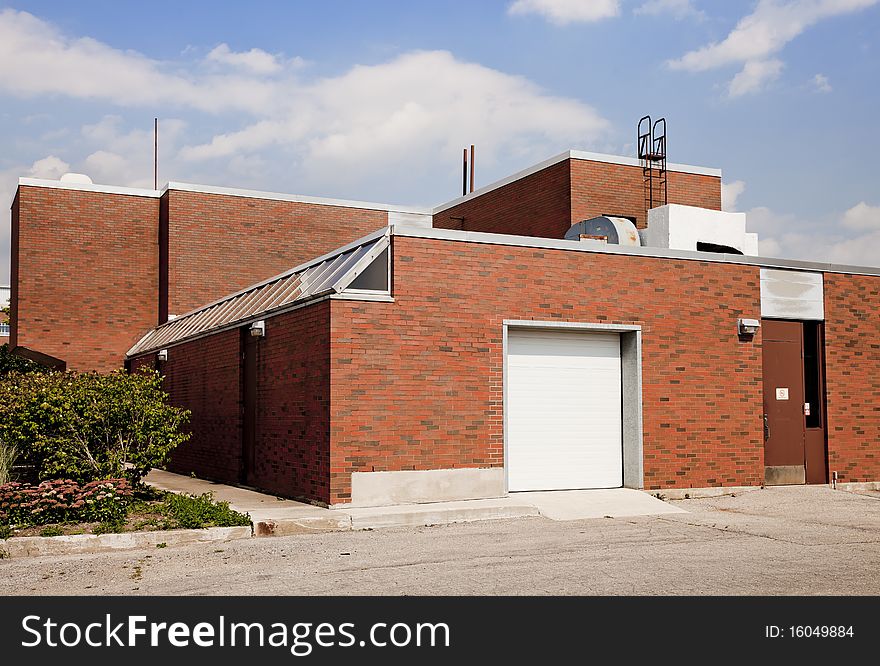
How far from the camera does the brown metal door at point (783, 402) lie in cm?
1730

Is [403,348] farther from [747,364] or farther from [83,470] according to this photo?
[747,364]

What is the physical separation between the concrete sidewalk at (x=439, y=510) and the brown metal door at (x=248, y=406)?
3.84 feet

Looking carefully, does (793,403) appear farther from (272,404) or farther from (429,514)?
(272,404)

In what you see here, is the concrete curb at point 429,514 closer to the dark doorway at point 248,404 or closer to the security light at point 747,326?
the dark doorway at point 248,404

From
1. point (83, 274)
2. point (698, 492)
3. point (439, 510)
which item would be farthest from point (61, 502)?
point (83, 274)

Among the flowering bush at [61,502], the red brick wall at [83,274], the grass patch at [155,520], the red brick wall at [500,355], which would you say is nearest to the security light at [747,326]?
the red brick wall at [500,355]

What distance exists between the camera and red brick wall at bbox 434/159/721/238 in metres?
23.7

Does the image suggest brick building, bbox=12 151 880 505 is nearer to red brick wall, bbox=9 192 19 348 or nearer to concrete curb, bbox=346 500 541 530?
concrete curb, bbox=346 500 541 530

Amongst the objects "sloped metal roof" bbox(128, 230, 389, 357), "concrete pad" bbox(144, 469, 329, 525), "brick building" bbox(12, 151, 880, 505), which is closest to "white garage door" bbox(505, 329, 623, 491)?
"brick building" bbox(12, 151, 880, 505)

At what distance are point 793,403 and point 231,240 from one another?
1717cm

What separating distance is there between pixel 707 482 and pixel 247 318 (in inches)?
350

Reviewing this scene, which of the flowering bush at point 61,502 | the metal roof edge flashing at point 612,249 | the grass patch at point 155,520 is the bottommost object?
the grass patch at point 155,520

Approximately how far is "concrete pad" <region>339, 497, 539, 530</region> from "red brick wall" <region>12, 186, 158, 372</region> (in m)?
16.7
